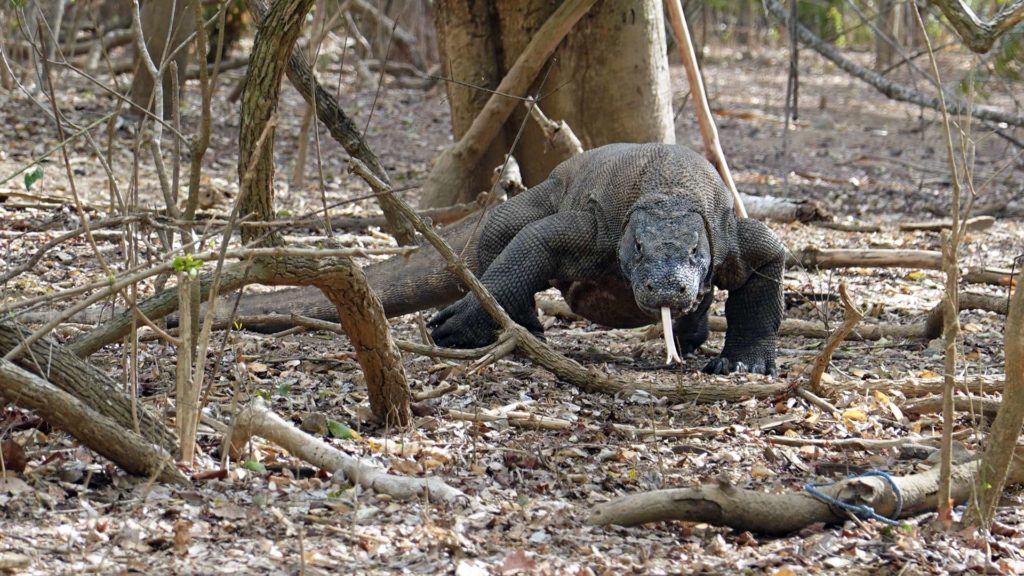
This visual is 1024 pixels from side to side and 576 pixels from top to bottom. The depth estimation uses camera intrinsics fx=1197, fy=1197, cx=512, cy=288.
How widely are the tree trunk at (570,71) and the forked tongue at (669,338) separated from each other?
2.53 metres

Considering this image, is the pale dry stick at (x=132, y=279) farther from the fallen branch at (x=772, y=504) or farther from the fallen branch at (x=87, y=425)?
the fallen branch at (x=772, y=504)

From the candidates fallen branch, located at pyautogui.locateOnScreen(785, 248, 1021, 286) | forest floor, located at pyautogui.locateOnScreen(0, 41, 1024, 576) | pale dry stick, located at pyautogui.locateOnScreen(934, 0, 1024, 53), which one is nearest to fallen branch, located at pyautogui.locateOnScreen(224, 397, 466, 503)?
forest floor, located at pyautogui.locateOnScreen(0, 41, 1024, 576)

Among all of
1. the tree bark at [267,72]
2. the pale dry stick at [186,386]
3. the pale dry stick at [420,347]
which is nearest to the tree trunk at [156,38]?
the pale dry stick at [420,347]

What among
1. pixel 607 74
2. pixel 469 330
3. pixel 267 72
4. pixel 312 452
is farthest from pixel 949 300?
pixel 607 74

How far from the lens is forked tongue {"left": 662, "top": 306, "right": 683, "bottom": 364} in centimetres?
397

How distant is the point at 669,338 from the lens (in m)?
4.14

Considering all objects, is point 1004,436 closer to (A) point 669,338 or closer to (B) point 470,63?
(A) point 669,338

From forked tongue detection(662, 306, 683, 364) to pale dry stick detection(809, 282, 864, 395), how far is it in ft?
1.55

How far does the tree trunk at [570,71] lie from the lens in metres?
6.65

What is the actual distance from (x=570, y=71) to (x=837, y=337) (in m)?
3.31

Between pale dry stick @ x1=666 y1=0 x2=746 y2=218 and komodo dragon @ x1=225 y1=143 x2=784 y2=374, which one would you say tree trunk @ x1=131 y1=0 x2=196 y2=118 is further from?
komodo dragon @ x1=225 y1=143 x2=784 y2=374

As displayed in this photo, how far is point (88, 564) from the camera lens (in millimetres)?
2508

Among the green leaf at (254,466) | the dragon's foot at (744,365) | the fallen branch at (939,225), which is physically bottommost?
the dragon's foot at (744,365)

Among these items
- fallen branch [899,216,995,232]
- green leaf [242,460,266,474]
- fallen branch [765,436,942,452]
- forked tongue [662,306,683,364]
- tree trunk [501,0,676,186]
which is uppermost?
tree trunk [501,0,676,186]
